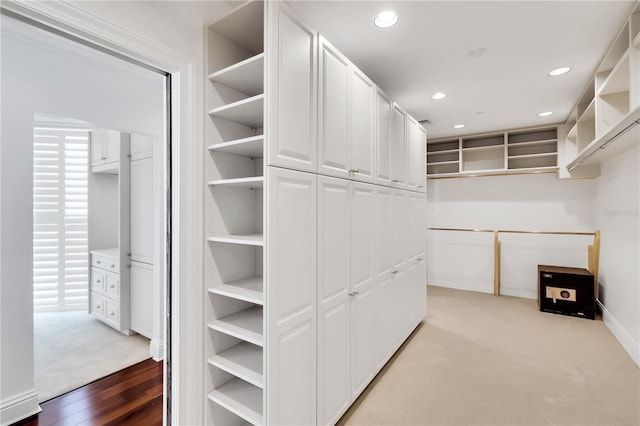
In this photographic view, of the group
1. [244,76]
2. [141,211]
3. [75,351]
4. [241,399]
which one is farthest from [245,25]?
[75,351]

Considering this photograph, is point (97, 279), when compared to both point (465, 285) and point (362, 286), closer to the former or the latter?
point (362, 286)

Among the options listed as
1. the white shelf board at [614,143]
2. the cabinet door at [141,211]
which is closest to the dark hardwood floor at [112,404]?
the cabinet door at [141,211]

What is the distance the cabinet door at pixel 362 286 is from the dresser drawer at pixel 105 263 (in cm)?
222

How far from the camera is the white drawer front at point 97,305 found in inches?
105

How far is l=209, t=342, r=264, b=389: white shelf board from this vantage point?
149 cm

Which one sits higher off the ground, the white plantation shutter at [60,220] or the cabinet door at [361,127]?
the cabinet door at [361,127]

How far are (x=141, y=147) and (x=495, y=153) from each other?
5.13 metres

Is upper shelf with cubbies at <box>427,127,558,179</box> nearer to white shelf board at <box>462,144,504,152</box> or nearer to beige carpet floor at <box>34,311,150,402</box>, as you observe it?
white shelf board at <box>462,144,504,152</box>

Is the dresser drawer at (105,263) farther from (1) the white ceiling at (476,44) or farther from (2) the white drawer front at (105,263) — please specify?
(1) the white ceiling at (476,44)

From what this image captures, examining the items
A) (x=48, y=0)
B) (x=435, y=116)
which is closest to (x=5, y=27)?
(x=48, y=0)

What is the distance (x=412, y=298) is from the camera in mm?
3154

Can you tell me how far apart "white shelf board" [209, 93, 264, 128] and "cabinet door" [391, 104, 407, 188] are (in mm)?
1309

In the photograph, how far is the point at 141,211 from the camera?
8.93 ft

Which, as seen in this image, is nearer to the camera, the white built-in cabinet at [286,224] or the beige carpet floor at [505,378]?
the white built-in cabinet at [286,224]
